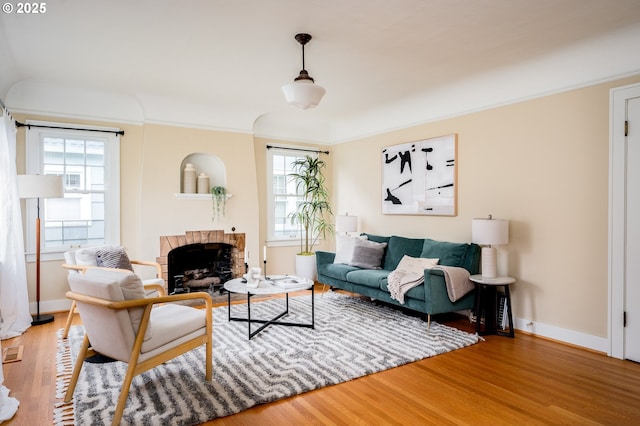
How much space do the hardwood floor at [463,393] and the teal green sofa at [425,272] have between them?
622 millimetres

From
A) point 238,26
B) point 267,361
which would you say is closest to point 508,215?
point 267,361

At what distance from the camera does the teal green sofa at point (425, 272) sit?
13.2 feet

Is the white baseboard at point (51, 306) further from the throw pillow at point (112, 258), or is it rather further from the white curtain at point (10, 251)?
the throw pillow at point (112, 258)

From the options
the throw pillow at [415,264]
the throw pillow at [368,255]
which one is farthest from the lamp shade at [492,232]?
the throw pillow at [368,255]

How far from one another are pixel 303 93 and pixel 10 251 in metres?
3.48

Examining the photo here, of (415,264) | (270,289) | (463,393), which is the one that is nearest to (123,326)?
(270,289)

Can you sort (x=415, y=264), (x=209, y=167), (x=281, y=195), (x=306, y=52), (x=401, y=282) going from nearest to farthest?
(x=306, y=52) → (x=401, y=282) → (x=415, y=264) → (x=209, y=167) → (x=281, y=195)

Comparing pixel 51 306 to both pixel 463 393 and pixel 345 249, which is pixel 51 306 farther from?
pixel 463 393

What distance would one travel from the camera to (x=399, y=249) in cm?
518

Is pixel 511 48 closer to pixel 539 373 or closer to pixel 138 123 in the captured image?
pixel 539 373

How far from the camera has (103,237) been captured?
5.21 metres

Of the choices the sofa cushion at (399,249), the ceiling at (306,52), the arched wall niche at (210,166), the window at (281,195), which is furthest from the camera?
the window at (281,195)

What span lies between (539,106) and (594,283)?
1.79m

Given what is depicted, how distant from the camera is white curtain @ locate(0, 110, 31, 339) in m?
3.99
